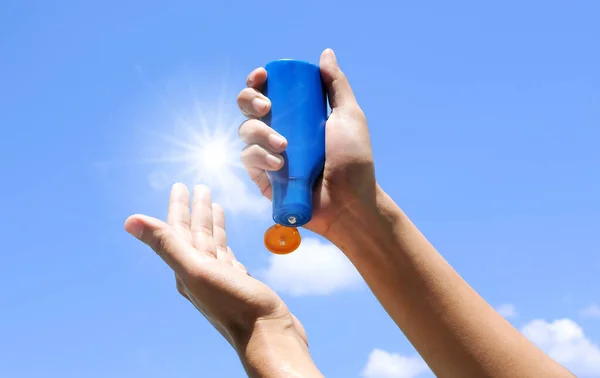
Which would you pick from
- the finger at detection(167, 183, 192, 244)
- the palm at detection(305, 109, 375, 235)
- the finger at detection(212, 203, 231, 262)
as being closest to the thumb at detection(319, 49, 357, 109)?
the palm at detection(305, 109, 375, 235)

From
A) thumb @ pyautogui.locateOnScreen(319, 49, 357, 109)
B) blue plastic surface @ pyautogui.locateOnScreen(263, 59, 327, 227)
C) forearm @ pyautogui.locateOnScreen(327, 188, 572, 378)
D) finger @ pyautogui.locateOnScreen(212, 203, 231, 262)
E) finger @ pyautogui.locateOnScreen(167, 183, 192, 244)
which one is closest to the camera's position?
forearm @ pyautogui.locateOnScreen(327, 188, 572, 378)

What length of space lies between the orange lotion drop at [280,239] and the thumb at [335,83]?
0.81 metres

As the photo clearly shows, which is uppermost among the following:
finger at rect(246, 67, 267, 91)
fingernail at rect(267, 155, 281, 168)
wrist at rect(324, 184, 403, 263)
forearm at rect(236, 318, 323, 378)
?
finger at rect(246, 67, 267, 91)

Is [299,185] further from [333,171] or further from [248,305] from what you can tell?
[248,305]

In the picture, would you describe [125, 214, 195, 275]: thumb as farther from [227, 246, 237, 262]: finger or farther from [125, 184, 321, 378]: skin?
[227, 246, 237, 262]: finger

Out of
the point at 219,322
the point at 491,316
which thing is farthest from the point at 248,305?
the point at 491,316

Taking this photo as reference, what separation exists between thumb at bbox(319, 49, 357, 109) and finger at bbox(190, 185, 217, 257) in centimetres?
93

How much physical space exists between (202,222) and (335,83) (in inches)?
45.8

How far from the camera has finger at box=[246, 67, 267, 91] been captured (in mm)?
3629

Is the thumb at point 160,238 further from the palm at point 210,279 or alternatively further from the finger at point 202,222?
the finger at point 202,222

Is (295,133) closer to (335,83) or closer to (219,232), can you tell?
(335,83)

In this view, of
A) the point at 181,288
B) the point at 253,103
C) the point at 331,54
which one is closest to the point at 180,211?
the point at 181,288

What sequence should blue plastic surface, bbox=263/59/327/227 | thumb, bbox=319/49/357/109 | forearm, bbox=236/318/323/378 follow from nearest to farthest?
forearm, bbox=236/318/323/378, blue plastic surface, bbox=263/59/327/227, thumb, bbox=319/49/357/109

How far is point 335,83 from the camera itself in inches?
149
